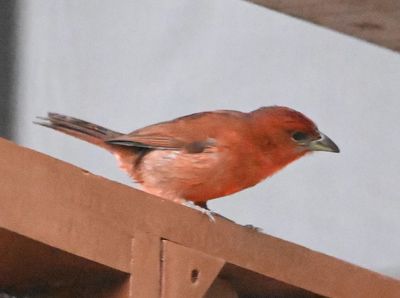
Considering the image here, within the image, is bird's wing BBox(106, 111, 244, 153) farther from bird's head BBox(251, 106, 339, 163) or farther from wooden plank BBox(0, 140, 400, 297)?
wooden plank BBox(0, 140, 400, 297)

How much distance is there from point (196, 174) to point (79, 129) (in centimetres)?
23

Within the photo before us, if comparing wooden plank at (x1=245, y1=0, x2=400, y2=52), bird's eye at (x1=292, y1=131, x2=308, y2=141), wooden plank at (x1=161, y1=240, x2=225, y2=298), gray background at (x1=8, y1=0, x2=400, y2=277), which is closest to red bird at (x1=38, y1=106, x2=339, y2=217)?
bird's eye at (x1=292, y1=131, x2=308, y2=141)

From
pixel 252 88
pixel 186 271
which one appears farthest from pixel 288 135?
pixel 252 88

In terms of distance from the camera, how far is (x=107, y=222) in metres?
1.43

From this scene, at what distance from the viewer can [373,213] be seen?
119 inches

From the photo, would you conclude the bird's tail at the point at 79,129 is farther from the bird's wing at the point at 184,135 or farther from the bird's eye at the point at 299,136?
the bird's eye at the point at 299,136

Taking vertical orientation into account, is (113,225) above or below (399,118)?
below

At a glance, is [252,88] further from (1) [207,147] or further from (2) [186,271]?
(2) [186,271]

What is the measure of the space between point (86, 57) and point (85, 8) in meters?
0.13

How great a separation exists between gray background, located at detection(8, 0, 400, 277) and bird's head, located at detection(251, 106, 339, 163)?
2.94ft

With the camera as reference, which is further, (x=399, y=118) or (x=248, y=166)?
(x=399, y=118)

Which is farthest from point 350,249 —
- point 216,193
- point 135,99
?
point 216,193

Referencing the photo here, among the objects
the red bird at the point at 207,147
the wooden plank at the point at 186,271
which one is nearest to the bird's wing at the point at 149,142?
the red bird at the point at 207,147

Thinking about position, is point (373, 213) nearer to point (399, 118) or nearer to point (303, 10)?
point (399, 118)
